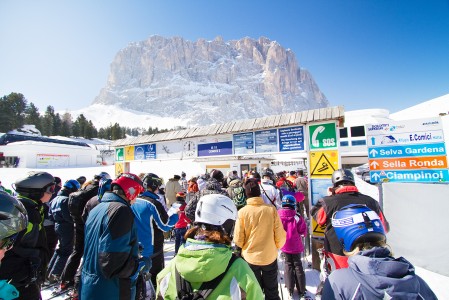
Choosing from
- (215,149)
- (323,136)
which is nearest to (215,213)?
(323,136)

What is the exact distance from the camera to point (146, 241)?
3293 mm

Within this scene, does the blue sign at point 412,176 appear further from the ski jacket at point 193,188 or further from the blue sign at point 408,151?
the ski jacket at point 193,188

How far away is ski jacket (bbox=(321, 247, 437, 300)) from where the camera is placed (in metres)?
1.08

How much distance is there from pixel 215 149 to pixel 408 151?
5425mm

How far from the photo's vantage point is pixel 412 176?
514 centimetres

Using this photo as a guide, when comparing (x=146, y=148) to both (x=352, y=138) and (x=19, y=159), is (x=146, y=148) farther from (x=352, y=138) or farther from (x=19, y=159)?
(x=19, y=159)

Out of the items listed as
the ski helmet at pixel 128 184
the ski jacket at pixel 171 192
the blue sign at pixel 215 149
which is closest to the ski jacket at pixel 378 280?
the ski helmet at pixel 128 184

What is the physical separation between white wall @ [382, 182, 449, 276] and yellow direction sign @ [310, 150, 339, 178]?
1288mm

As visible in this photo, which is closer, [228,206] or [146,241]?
[228,206]

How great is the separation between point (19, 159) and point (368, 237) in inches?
1942

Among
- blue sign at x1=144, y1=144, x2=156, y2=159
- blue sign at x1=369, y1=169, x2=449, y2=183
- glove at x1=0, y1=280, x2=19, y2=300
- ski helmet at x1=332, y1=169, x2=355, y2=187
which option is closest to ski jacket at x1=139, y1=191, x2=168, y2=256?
glove at x1=0, y1=280, x2=19, y2=300

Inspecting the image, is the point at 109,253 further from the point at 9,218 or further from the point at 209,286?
the point at 209,286

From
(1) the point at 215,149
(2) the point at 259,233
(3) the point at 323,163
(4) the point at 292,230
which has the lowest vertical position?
(4) the point at 292,230

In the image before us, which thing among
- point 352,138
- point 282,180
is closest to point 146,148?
point 282,180
